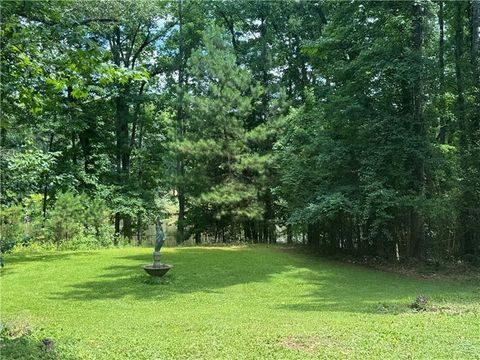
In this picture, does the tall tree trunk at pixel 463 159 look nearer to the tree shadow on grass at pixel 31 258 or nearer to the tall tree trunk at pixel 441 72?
the tall tree trunk at pixel 441 72

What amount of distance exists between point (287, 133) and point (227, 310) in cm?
1017

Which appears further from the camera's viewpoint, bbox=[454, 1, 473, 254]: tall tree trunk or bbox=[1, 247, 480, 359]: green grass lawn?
bbox=[454, 1, 473, 254]: tall tree trunk

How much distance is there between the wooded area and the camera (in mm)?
13000

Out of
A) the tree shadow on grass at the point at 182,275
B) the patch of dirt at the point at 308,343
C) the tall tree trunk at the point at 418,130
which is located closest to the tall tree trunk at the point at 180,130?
the tree shadow on grass at the point at 182,275

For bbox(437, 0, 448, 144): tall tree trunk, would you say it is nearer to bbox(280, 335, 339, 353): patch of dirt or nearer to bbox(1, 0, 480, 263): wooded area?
bbox(1, 0, 480, 263): wooded area

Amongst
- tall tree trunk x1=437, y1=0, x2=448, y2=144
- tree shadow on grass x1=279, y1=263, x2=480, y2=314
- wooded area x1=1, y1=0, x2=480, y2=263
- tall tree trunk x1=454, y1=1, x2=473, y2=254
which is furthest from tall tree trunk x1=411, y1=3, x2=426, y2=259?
tree shadow on grass x1=279, y1=263, x2=480, y2=314

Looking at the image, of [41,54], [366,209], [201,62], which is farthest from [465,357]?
[201,62]

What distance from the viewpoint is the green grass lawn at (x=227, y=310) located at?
5246 mm

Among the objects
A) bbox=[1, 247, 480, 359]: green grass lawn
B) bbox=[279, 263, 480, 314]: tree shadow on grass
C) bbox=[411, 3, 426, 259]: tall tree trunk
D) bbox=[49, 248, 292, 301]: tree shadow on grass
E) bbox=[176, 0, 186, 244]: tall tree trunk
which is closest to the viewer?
bbox=[1, 247, 480, 359]: green grass lawn

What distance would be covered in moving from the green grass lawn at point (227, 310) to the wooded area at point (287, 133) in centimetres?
147

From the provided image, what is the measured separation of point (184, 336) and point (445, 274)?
28.1 ft

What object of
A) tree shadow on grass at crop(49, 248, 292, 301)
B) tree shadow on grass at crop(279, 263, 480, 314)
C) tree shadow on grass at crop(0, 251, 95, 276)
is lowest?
tree shadow on grass at crop(279, 263, 480, 314)

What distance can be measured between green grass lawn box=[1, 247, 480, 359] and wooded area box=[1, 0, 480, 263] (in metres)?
1.47

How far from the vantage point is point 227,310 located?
8078 mm
